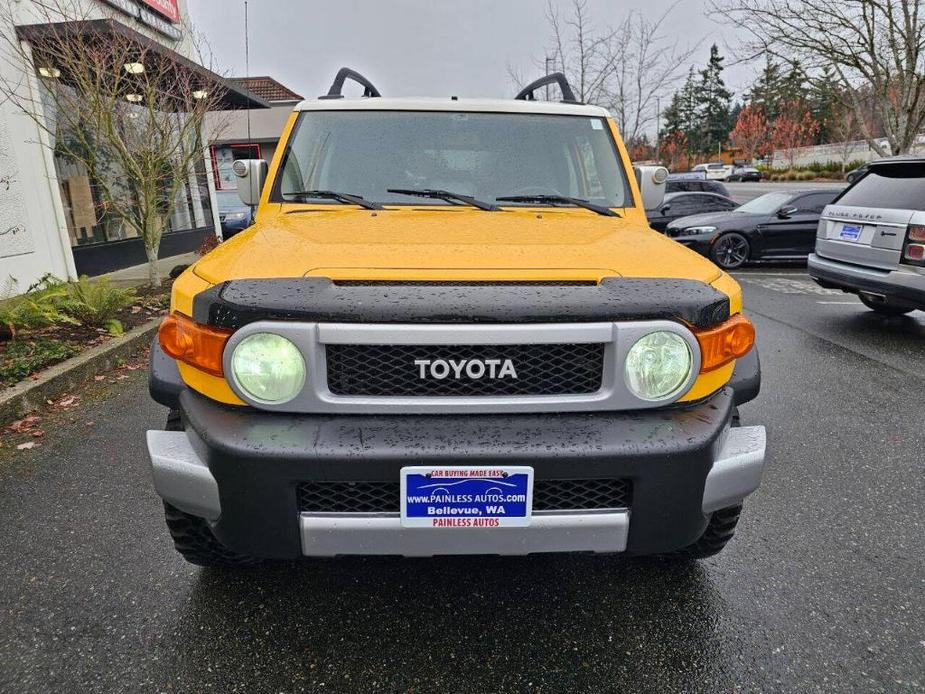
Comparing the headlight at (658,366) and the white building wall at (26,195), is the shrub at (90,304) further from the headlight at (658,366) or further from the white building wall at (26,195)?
the headlight at (658,366)

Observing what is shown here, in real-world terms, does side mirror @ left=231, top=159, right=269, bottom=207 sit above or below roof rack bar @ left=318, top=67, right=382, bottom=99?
below

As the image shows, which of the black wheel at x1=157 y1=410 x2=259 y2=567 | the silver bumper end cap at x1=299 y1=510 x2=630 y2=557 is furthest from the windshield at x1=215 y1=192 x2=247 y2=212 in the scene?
the silver bumper end cap at x1=299 y1=510 x2=630 y2=557

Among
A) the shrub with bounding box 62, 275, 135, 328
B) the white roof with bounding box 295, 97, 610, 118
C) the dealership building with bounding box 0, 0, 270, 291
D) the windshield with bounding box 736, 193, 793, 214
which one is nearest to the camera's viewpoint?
the white roof with bounding box 295, 97, 610, 118

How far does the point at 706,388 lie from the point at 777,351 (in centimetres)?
451

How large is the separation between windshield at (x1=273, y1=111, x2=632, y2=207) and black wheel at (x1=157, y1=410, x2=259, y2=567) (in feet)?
4.56

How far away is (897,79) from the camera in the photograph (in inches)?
543

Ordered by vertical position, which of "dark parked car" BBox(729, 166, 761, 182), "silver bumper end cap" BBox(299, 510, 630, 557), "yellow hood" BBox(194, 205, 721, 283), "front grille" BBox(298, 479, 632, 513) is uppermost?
"yellow hood" BBox(194, 205, 721, 283)

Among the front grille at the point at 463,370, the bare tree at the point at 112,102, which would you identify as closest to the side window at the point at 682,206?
the bare tree at the point at 112,102

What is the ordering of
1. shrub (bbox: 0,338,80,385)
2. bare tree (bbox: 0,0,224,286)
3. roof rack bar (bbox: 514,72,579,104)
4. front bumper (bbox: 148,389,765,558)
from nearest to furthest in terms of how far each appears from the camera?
front bumper (bbox: 148,389,765,558), roof rack bar (bbox: 514,72,579,104), shrub (bbox: 0,338,80,385), bare tree (bbox: 0,0,224,286)

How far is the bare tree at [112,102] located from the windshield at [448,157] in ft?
18.1

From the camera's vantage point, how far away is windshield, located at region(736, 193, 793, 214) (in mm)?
10773

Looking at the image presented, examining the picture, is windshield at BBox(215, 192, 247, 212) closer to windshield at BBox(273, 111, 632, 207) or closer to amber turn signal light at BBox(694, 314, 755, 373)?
windshield at BBox(273, 111, 632, 207)

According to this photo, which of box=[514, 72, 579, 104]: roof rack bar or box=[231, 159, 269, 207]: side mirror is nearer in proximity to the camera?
box=[231, 159, 269, 207]: side mirror

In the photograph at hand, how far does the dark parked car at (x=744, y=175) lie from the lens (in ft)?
162
